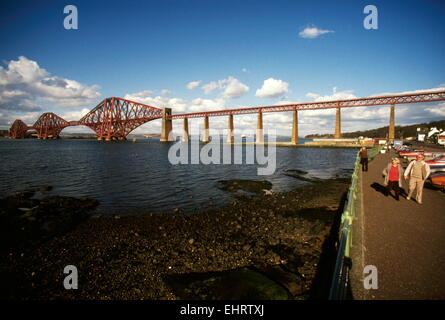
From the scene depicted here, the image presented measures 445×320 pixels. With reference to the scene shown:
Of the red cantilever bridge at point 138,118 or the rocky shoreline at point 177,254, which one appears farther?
the red cantilever bridge at point 138,118

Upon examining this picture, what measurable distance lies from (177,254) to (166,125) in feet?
365

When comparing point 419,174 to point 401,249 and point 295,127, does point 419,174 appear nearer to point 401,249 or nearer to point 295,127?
point 401,249

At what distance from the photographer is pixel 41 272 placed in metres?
5.71

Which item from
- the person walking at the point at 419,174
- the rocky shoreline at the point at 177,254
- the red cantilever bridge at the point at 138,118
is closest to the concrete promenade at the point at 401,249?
the person walking at the point at 419,174

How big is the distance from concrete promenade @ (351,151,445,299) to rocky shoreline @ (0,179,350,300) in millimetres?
1072

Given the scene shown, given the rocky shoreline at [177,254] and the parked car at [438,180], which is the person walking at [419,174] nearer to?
the rocky shoreline at [177,254]

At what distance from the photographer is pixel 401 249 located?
482cm

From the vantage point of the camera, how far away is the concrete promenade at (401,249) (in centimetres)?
364

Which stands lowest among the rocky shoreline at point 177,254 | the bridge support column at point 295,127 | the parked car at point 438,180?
the rocky shoreline at point 177,254

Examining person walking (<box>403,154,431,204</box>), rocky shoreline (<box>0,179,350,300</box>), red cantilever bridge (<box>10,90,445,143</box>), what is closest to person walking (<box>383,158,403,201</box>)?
person walking (<box>403,154,431,204</box>)

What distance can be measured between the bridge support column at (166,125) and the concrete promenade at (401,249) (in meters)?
111

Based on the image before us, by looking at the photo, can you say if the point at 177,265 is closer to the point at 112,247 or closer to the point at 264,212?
the point at 112,247
